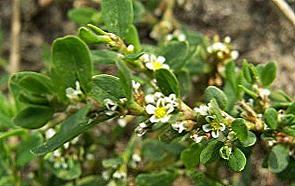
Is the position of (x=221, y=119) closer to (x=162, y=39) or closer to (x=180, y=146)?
(x=180, y=146)

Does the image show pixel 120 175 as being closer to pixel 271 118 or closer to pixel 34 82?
pixel 34 82

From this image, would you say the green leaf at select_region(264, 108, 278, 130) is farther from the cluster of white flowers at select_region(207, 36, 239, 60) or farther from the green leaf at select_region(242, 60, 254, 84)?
the cluster of white flowers at select_region(207, 36, 239, 60)

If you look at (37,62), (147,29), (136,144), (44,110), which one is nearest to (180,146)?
(136,144)

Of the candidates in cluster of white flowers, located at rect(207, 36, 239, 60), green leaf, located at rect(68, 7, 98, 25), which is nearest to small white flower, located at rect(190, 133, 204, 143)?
cluster of white flowers, located at rect(207, 36, 239, 60)

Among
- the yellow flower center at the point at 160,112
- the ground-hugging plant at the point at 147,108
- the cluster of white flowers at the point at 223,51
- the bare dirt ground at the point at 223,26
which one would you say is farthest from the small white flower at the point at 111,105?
the bare dirt ground at the point at 223,26

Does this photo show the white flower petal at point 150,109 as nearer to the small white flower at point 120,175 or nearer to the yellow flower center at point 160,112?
the yellow flower center at point 160,112

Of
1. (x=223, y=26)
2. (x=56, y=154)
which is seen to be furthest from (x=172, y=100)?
(x=223, y=26)
